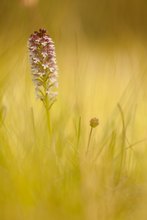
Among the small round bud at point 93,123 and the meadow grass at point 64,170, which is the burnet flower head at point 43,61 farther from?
the small round bud at point 93,123

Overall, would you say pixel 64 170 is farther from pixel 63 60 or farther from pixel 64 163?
pixel 63 60

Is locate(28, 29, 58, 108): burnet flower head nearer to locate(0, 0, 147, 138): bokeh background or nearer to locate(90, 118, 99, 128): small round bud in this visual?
locate(0, 0, 147, 138): bokeh background

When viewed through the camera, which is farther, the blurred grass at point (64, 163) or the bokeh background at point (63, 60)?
the bokeh background at point (63, 60)

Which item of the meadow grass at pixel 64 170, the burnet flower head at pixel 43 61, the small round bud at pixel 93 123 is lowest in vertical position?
the meadow grass at pixel 64 170

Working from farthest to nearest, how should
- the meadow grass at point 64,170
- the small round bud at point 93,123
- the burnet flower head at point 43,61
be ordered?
the burnet flower head at point 43,61 < the small round bud at point 93,123 < the meadow grass at point 64,170

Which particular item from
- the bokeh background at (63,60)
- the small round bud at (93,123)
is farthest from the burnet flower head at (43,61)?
the small round bud at (93,123)

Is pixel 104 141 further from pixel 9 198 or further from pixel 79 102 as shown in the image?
pixel 9 198

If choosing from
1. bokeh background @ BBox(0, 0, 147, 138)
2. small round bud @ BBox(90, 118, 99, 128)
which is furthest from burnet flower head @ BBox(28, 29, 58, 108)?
small round bud @ BBox(90, 118, 99, 128)

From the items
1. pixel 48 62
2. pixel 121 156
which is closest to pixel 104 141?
pixel 121 156

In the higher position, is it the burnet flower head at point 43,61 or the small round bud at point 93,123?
the burnet flower head at point 43,61
